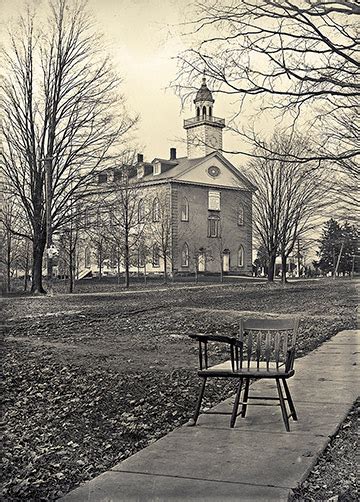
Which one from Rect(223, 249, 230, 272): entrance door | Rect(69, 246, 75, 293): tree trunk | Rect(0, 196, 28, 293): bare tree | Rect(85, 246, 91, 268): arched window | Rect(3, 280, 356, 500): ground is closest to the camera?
Rect(3, 280, 356, 500): ground

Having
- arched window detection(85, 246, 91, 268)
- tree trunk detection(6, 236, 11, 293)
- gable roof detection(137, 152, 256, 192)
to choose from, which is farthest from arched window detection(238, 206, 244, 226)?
tree trunk detection(6, 236, 11, 293)

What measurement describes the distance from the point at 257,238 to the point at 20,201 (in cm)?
210

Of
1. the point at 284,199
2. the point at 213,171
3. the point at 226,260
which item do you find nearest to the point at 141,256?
the point at 226,260

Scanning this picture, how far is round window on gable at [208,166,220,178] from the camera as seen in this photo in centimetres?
588

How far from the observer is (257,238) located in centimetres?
611

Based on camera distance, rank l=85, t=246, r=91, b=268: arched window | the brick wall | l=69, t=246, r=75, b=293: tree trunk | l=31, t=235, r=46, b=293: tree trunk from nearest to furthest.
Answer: l=31, t=235, r=46, b=293: tree trunk → l=69, t=246, r=75, b=293: tree trunk → l=85, t=246, r=91, b=268: arched window → the brick wall

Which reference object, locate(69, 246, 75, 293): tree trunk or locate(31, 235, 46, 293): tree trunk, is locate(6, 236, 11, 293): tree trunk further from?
locate(69, 246, 75, 293): tree trunk

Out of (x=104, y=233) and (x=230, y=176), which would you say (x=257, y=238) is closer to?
(x=230, y=176)

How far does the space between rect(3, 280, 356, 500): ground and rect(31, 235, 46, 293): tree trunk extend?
15cm

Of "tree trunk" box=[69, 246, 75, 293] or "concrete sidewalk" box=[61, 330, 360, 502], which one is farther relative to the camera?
"tree trunk" box=[69, 246, 75, 293]

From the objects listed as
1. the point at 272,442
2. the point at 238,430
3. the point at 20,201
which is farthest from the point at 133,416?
the point at 20,201

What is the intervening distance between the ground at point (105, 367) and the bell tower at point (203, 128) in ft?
3.90

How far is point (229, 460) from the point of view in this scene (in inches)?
148

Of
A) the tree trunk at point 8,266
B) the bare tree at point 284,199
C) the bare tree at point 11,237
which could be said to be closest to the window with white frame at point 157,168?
the bare tree at point 284,199
